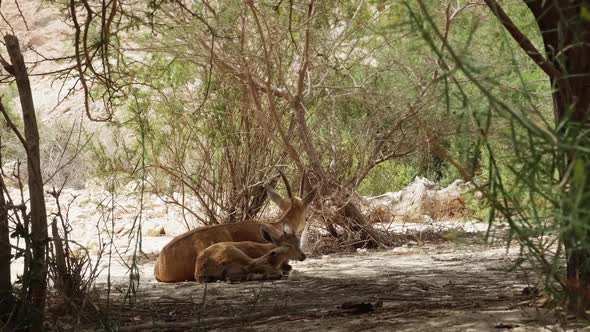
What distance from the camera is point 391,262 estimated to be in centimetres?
1054

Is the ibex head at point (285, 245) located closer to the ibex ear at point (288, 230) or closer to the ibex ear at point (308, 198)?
the ibex ear at point (288, 230)

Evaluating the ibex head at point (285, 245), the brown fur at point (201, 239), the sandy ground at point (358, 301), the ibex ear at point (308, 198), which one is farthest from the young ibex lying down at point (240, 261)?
the ibex ear at point (308, 198)

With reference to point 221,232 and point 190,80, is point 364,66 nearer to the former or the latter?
point 190,80

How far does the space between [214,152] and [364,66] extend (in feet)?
7.10

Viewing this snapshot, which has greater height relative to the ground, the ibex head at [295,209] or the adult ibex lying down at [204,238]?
the ibex head at [295,209]

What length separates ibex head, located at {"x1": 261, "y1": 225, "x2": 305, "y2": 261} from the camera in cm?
930

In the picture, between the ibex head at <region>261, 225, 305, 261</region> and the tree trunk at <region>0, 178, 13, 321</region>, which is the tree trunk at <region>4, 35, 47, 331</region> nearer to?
the tree trunk at <region>0, 178, 13, 321</region>

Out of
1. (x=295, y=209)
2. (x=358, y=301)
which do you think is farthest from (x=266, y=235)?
(x=358, y=301)

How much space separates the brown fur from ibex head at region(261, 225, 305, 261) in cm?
7

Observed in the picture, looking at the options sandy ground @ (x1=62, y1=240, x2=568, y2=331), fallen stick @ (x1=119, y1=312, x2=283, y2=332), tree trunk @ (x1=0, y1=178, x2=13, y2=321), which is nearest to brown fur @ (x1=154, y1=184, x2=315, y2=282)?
sandy ground @ (x1=62, y1=240, x2=568, y2=331)

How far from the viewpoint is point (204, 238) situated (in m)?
9.89

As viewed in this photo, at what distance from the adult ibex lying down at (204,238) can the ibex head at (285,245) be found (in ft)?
0.25

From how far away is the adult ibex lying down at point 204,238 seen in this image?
946 centimetres

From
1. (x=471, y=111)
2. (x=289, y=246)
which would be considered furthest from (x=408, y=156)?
(x=471, y=111)
